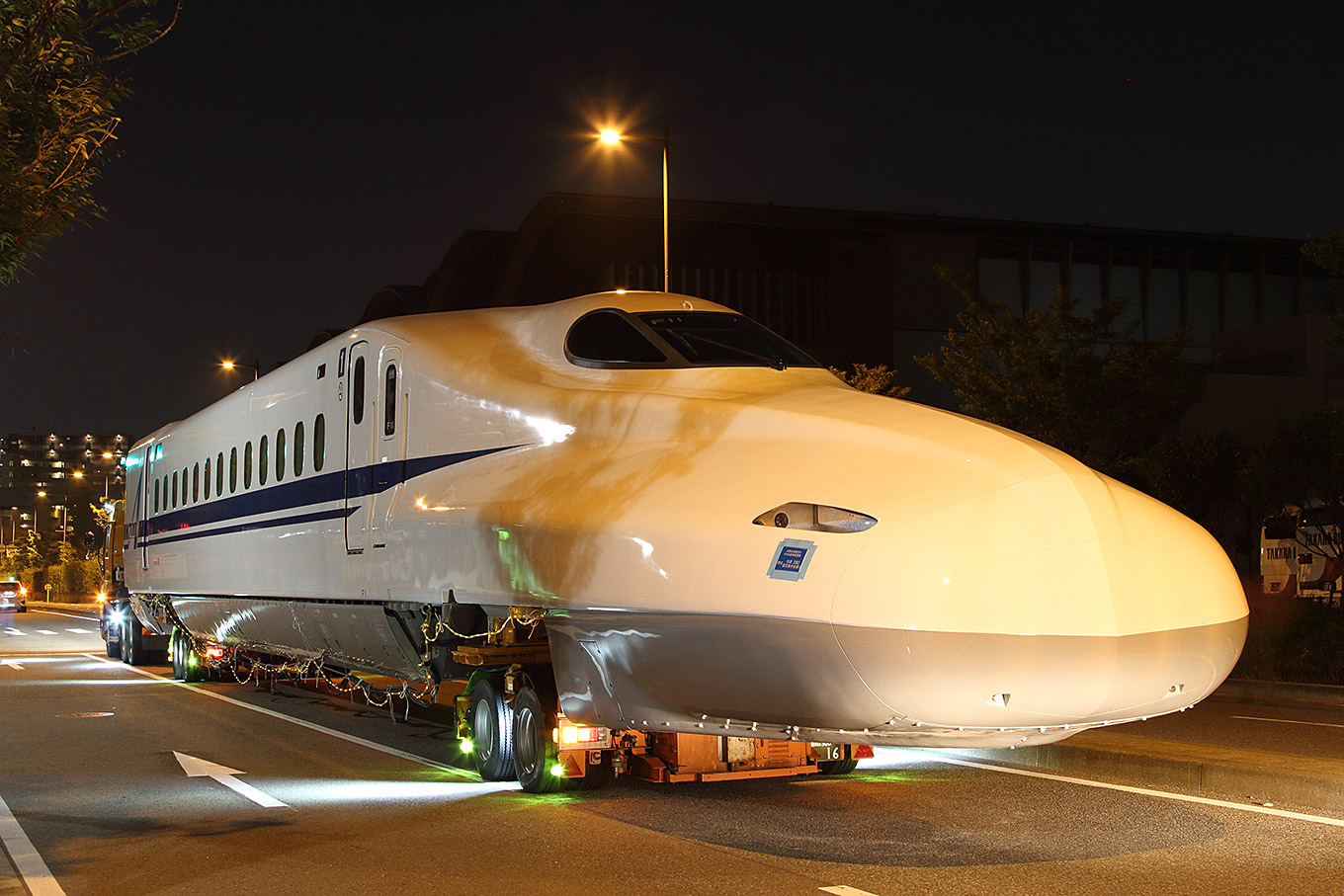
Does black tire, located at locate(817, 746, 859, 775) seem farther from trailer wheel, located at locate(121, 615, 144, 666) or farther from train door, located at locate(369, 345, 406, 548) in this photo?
trailer wheel, located at locate(121, 615, 144, 666)

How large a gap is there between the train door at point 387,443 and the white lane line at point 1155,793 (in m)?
5.29

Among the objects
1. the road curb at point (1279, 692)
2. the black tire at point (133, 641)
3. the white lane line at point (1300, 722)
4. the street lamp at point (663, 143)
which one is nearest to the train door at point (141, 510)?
the black tire at point (133, 641)

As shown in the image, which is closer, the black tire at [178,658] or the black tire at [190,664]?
the black tire at [190,664]

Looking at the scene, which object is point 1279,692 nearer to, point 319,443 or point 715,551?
point 319,443

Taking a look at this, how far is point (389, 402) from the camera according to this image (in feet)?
38.7

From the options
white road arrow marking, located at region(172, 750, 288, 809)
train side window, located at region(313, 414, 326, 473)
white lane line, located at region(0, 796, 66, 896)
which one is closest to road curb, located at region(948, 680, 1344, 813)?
white road arrow marking, located at region(172, 750, 288, 809)

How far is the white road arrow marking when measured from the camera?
33.7ft

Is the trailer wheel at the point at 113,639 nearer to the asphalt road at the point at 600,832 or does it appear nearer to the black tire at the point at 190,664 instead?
the black tire at the point at 190,664

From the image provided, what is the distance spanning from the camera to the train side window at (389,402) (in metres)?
11.7

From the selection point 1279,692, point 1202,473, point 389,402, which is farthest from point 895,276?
point 389,402

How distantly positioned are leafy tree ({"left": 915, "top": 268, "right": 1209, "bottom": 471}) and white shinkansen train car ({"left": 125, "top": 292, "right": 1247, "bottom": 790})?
14.9 meters

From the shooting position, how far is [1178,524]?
300 inches

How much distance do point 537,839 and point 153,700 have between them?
12067 millimetres

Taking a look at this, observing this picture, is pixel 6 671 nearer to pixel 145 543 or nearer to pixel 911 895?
pixel 145 543
